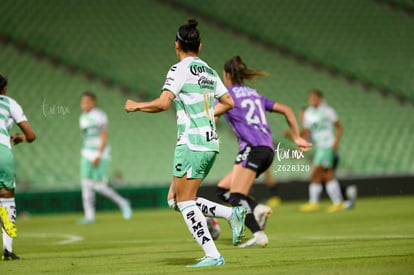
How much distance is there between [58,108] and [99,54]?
117 inches

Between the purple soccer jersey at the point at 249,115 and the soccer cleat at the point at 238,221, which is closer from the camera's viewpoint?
the soccer cleat at the point at 238,221

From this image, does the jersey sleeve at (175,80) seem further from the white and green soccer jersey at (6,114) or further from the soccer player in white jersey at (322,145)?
the soccer player in white jersey at (322,145)

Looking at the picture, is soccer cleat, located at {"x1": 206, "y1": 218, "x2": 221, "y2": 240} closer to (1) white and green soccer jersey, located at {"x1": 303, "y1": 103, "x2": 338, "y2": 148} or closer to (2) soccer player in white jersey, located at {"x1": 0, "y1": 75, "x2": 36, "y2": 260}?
(2) soccer player in white jersey, located at {"x1": 0, "y1": 75, "x2": 36, "y2": 260}

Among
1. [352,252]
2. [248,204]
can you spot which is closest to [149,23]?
[248,204]

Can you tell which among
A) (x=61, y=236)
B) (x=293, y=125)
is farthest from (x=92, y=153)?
(x=293, y=125)

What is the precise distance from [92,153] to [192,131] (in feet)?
31.7

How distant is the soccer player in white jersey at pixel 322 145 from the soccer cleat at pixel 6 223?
365 inches

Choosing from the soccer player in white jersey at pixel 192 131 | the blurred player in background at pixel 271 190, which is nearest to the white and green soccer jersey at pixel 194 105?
the soccer player in white jersey at pixel 192 131

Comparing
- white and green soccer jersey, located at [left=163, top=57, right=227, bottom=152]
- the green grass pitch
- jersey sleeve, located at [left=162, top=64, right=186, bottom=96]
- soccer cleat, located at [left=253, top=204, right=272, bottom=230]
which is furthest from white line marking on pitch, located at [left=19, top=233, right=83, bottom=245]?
jersey sleeve, located at [left=162, top=64, right=186, bottom=96]

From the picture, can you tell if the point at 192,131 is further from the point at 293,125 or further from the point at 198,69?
the point at 293,125

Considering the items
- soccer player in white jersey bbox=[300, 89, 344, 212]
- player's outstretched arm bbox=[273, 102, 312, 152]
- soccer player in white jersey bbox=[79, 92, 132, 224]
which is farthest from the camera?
soccer player in white jersey bbox=[300, 89, 344, 212]

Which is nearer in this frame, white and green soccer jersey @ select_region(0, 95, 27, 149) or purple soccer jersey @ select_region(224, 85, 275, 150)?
white and green soccer jersey @ select_region(0, 95, 27, 149)

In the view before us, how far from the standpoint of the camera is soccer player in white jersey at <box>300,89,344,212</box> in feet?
55.7

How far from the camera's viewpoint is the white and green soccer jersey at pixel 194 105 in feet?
23.1
